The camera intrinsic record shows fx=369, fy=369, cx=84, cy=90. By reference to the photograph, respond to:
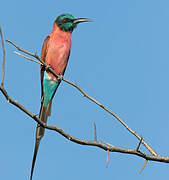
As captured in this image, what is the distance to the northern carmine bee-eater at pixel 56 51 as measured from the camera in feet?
15.6

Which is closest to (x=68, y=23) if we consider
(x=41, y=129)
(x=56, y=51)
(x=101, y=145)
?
(x=56, y=51)

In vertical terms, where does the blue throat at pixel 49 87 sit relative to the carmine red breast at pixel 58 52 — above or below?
below

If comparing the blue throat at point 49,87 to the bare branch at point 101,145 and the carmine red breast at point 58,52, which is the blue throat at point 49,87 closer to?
the carmine red breast at point 58,52

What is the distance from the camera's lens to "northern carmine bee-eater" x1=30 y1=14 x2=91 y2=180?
4.75m

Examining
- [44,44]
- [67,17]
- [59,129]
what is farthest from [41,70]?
[59,129]

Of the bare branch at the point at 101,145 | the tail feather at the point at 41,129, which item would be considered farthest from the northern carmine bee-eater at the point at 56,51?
the bare branch at the point at 101,145

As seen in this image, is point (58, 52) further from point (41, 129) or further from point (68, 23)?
point (41, 129)

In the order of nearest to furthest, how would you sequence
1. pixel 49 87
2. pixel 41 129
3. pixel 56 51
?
pixel 41 129 < pixel 49 87 < pixel 56 51

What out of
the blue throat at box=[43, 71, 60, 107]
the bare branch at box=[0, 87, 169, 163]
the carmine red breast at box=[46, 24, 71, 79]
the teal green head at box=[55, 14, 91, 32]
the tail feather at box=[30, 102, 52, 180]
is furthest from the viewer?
the teal green head at box=[55, 14, 91, 32]

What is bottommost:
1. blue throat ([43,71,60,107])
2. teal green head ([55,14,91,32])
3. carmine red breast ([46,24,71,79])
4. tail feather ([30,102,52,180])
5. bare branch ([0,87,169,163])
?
bare branch ([0,87,169,163])

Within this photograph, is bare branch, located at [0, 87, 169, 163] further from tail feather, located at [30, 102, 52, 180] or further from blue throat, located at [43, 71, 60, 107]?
blue throat, located at [43, 71, 60, 107]

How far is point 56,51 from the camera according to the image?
198 inches

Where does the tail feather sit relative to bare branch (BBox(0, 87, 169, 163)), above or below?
above

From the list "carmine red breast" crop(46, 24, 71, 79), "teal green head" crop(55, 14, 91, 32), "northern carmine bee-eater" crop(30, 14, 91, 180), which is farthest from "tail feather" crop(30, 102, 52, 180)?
"teal green head" crop(55, 14, 91, 32)
